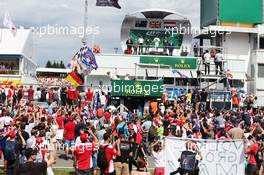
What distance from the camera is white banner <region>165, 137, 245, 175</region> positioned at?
14031 millimetres

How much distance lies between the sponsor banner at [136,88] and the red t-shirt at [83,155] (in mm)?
15634

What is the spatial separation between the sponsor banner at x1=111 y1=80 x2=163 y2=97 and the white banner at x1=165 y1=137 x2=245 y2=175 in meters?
13.3

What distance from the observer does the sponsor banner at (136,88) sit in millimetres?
27609

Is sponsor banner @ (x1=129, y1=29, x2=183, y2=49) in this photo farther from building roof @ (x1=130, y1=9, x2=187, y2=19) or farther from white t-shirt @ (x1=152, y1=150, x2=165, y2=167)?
white t-shirt @ (x1=152, y1=150, x2=165, y2=167)

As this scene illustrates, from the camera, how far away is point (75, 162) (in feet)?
39.9

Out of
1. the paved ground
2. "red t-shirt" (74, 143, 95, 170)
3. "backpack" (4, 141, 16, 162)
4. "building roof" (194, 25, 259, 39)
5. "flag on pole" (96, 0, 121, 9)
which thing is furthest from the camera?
"building roof" (194, 25, 259, 39)

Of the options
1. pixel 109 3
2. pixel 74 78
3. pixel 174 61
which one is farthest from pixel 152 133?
pixel 174 61

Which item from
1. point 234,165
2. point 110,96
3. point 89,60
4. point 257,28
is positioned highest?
point 257,28

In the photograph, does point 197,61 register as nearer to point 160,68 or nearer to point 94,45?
point 160,68

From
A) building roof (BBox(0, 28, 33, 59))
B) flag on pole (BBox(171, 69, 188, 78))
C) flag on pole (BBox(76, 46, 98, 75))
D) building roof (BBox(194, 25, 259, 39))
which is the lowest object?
flag on pole (BBox(171, 69, 188, 78))

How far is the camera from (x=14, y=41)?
47.2m

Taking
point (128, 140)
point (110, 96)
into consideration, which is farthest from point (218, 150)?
point (110, 96)

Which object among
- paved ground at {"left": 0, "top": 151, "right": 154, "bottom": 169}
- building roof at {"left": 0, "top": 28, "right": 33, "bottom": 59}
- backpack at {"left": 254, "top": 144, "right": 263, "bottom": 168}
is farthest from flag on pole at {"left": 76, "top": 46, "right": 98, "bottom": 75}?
building roof at {"left": 0, "top": 28, "right": 33, "bottom": 59}

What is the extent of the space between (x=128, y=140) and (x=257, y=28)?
3470 centimetres
